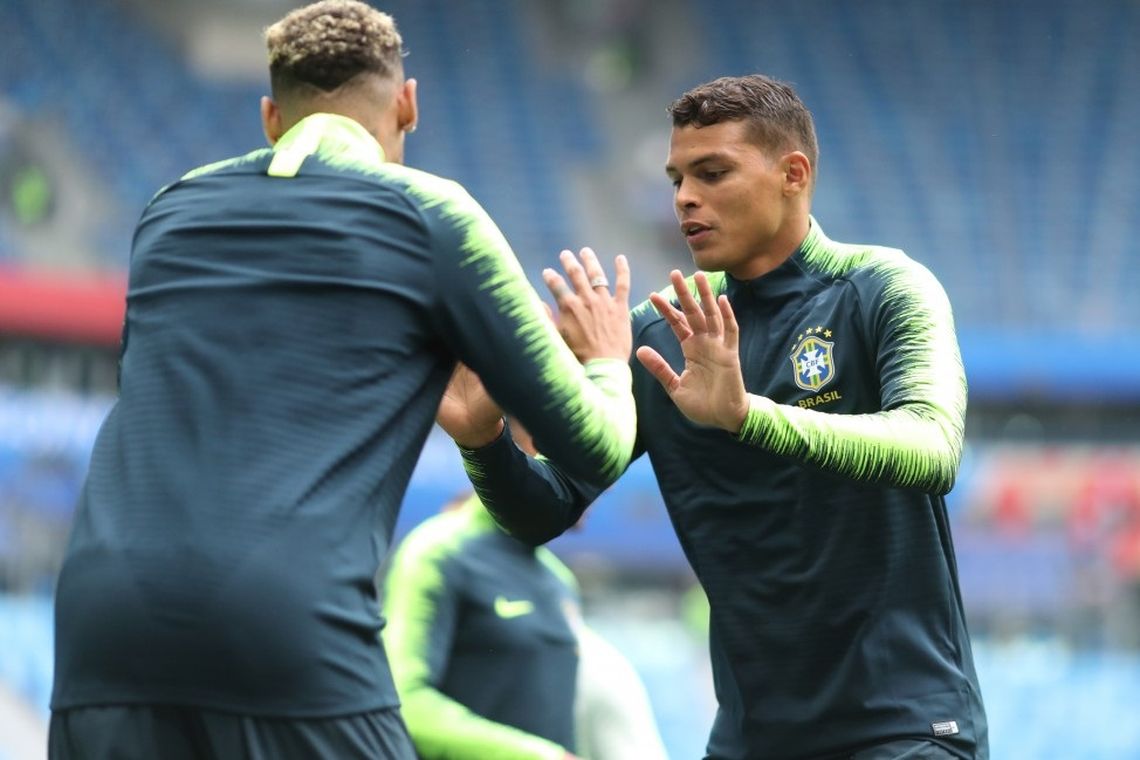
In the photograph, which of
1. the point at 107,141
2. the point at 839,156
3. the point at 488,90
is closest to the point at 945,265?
the point at 839,156

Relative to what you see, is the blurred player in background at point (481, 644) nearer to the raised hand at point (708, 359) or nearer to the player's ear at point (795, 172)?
the player's ear at point (795, 172)

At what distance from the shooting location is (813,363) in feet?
11.6

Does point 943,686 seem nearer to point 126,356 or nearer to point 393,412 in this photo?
point 393,412

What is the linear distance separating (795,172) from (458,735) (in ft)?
5.92

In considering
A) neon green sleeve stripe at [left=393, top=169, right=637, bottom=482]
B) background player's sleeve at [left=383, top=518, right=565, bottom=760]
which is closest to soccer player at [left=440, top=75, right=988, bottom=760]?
neon green sleeve stripe at [left=393, top=169, right=637, bottom=482]

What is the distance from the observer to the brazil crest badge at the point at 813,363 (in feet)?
11.5

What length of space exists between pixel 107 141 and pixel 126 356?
20416 mm

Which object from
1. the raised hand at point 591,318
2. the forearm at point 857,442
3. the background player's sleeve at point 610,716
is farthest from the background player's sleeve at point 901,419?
the background player's sleeve at point 610,716

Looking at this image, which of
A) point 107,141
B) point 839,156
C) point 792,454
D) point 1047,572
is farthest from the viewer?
point 839,156

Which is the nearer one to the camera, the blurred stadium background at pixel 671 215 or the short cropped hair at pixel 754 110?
the short cropped hair at pixel 754 110

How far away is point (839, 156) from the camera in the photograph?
25.9m

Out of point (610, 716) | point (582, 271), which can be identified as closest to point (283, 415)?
point (582, 271)

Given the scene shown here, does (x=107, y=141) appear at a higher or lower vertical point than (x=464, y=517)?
higher

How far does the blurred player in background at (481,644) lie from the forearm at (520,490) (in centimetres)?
103
